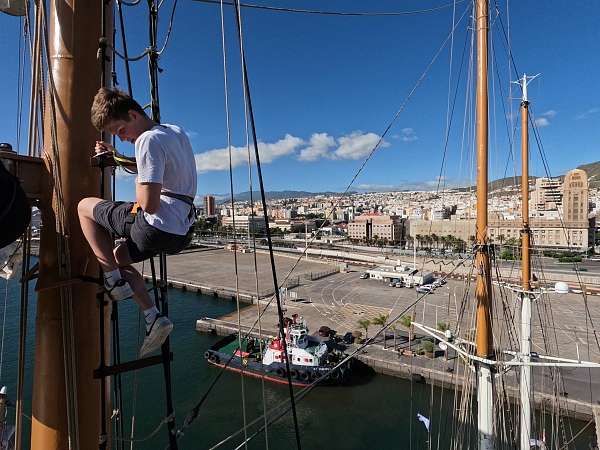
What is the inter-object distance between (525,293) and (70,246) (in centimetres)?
547

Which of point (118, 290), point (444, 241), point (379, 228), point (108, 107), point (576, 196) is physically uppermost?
point (576, 196)

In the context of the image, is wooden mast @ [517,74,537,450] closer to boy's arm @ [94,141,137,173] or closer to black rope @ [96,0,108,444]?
black rope @ [96,0,108,444]

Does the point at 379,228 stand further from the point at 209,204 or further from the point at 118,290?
the point at 118,290

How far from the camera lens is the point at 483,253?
3.55m

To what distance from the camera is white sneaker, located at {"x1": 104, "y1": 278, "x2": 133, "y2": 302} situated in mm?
1017

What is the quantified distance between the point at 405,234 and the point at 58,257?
53.7 meters

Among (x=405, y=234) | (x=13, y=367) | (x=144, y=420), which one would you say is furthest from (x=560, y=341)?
(x=405, y=234)

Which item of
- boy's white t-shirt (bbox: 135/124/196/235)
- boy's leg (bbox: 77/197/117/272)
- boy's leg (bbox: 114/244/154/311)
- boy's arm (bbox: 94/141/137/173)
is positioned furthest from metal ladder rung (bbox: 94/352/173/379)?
boy's arm (bbox: 94/141/137/173)

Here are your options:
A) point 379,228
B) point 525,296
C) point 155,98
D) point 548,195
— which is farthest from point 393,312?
point 379,228

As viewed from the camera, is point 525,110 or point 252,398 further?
point 252,398

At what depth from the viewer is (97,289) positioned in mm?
1061

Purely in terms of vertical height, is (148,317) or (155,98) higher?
(155,98)

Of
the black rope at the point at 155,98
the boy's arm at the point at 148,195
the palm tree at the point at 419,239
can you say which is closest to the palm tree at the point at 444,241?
the palm tree at the point at 419,239

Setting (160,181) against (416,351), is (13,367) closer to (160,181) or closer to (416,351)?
(416,351)
